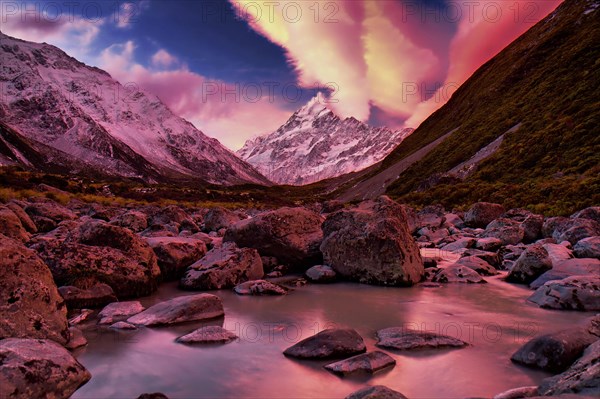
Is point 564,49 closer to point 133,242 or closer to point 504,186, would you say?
point 504,186

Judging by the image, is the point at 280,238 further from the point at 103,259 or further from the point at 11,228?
the point at 11,228

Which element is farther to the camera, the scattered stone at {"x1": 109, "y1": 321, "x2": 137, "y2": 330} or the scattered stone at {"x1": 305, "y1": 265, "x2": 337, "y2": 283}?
the scattered stone at {"x1": 305, "y1": 265, "x2": 337, "y2": 283}

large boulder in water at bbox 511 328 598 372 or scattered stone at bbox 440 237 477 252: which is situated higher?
scattered stone at bbox 440 237 477 252

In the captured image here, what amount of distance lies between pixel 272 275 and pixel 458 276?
15.5 ft

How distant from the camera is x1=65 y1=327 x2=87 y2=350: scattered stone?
610cm

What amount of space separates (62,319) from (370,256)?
23.4 feet

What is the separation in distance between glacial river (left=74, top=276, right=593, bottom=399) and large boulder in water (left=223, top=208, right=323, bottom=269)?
3.11 meters

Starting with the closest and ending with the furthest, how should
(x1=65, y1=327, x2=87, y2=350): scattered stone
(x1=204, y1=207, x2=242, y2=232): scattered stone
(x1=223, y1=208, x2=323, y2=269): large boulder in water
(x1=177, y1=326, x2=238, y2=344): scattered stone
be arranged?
(x1=65, y1=327, x2=87, y2=350): scattered stone → (x1=177, y1=326, x2=238, y2=344): scattered stone → (x1=223, y1=208, x2=323, y2=269): large boulder in water → (x1=204, y1=207, x2=242, y2=232): scattered stone

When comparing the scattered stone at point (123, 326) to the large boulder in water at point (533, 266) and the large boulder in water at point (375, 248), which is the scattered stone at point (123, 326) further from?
the large boulder in water at point (533, 266)

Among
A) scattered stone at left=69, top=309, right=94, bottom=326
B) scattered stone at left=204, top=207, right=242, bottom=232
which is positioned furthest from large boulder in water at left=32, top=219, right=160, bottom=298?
scattered stone at left=204, top=207, right=242, bottom=232

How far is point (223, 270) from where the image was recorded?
1068 centimetres

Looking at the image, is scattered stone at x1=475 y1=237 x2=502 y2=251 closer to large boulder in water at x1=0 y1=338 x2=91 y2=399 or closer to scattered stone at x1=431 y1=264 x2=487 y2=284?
scattered stone at x1=431 y1=264 x2=487 y2=284

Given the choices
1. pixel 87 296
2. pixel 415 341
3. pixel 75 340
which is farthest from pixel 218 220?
pixel 415 341

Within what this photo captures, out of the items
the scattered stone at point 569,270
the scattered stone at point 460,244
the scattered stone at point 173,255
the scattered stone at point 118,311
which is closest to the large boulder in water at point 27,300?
the scattered stone at point 118,311
